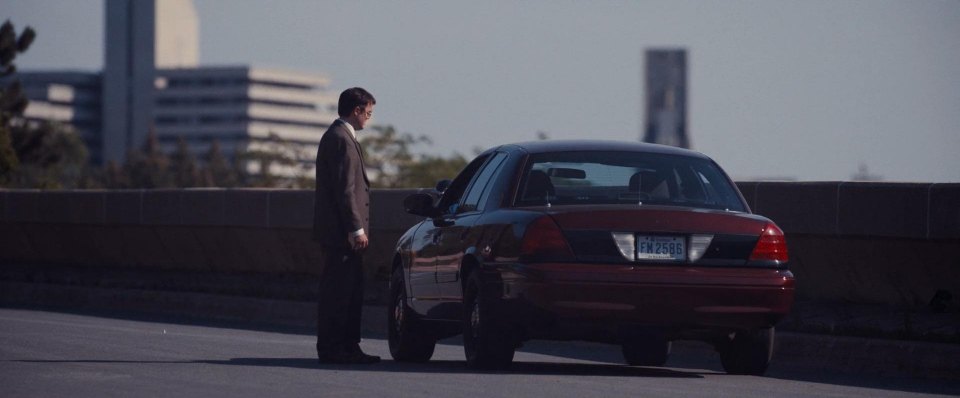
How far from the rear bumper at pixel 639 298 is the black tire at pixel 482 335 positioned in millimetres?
277

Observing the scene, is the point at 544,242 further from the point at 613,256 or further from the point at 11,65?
the point at 11,65

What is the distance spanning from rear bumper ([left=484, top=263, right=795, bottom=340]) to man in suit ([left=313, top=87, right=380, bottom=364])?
2035 millimetres

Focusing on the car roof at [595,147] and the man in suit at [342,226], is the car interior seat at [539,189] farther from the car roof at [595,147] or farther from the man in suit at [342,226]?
the man in suit at [342,226]

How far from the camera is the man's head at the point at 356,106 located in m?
12.3

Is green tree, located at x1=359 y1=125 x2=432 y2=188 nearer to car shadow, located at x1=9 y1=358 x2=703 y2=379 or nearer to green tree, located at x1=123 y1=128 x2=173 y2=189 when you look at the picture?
green tree, located at x1=123 y1=128 x2=173 y2=189

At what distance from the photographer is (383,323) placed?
1783cm

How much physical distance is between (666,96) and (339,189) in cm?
8763

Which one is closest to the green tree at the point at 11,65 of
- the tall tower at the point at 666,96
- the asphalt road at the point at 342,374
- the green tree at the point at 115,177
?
the tall tower at the point at 666,96

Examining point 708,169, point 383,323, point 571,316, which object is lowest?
point 383,323

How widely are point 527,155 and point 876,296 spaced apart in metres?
4.34

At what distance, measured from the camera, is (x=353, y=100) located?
1229 centimetres

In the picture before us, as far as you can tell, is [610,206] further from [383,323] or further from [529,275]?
[383,323]

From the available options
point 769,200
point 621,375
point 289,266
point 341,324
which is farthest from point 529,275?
point 289,266

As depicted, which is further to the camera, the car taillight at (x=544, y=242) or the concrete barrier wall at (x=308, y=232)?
the concrete barrier wall at (x=308, y=232)
